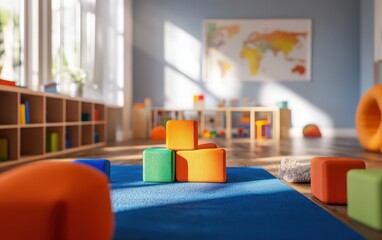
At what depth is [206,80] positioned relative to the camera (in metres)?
7.98

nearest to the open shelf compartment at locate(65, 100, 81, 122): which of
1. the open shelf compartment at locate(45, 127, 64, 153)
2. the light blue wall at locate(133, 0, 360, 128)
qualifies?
the open shelf compartment at locate(45, 127, 64, 153)

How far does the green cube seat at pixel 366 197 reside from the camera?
4.25 feet

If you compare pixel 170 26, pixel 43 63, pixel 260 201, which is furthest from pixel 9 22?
pixel 170 26

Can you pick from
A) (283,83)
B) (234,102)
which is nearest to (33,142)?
(234,102)

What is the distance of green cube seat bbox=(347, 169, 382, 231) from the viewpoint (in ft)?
4.25

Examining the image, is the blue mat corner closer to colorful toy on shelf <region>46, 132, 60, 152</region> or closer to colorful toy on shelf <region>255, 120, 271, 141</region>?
colorful toy on shelf <region>46, 132, 60, 152</region>

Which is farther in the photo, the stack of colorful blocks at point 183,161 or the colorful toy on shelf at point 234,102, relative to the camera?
the colorful toy on shelf at point 234,102

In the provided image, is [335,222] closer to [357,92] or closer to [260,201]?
[260,201]

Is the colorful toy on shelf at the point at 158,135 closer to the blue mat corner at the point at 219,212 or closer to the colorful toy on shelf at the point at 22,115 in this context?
the colorful toy on shelf at the point at 22,115

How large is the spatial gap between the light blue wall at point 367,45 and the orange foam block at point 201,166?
19.5ft

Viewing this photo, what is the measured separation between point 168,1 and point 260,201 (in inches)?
268

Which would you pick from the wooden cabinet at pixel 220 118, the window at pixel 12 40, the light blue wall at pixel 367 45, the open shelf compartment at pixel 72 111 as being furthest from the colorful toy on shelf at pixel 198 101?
the window at pixel 12 40

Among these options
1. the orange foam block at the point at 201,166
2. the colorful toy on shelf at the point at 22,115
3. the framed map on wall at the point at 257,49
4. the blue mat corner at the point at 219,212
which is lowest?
the blue mat corner at the point at 219,212

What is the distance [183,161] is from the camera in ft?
7.73
